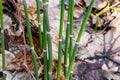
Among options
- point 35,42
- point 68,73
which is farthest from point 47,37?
point 35,42

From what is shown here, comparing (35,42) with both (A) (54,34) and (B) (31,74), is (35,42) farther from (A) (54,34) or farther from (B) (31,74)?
(B) (31,74)

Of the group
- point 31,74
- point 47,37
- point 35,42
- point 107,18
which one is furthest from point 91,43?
point 47,37

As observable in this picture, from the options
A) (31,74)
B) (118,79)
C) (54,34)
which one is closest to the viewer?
(31,74)

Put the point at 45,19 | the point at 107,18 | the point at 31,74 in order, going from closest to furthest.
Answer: the point at 45,19 → the point at 31,74 → the point at 107,18

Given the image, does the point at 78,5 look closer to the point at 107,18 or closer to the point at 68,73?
the point at 107,18

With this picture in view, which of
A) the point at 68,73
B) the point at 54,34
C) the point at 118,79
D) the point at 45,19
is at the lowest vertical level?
the point at 118,79

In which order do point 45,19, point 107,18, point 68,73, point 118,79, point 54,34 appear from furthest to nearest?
point 107,18
point 54,34
point 118,79
point 68,73
point 45,19

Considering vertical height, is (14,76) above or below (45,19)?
below

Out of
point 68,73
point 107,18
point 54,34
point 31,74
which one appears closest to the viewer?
point 68,73

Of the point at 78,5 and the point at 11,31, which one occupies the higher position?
the point at 78,5

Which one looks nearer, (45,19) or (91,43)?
(45,19)
